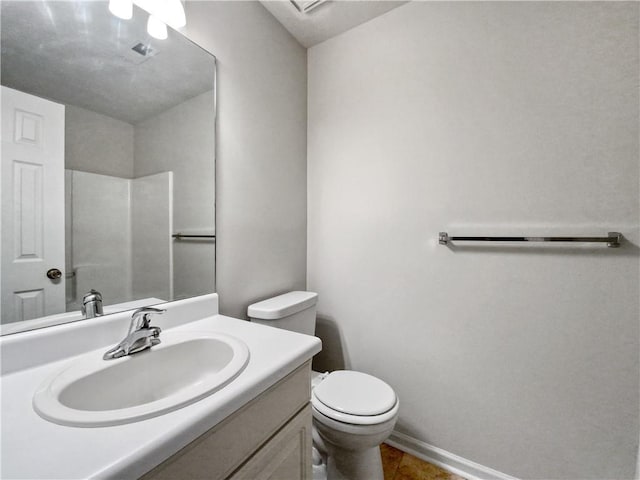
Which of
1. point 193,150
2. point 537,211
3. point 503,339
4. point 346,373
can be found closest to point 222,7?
point 193,150

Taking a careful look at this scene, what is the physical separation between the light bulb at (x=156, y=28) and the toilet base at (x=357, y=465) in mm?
1748

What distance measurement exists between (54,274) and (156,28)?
0.89m

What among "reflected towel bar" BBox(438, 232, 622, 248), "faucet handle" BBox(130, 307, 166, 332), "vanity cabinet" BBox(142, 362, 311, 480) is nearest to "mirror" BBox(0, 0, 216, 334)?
"faucet handle" BBox(130, 307, 166, 332)

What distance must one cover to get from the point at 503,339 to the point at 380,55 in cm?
155

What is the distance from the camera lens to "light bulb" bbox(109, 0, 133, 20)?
86 cm

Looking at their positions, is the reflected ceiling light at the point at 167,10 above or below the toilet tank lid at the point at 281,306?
above

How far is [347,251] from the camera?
1589 millimetres

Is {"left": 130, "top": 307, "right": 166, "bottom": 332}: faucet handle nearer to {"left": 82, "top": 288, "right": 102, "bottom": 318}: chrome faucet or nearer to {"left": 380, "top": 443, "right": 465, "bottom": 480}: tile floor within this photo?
{"left": 82, "top": 288, "right": 102, "bottom": 318}: chrome faucet

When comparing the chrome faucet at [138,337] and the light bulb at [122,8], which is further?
the light bulb at [122,8]

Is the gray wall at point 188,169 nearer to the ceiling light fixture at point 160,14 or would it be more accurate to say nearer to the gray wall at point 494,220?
the ceiling light fixture at point 160,14

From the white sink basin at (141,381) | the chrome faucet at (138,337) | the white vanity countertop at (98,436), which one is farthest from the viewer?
the chrome faucet at (138,337)

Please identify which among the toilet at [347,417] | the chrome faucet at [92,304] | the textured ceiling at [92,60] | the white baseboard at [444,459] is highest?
the textured ceiling at [92,60]

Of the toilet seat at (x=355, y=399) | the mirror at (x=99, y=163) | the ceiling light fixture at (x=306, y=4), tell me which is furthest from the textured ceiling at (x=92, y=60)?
the toilet seat at (x=355, y=399)

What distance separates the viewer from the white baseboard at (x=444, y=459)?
1.21 m
